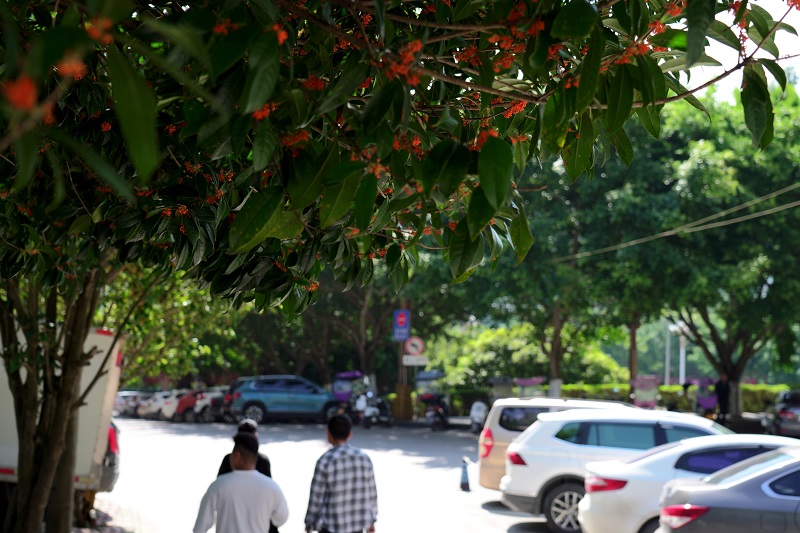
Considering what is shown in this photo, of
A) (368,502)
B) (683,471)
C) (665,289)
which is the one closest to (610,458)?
(683,471)

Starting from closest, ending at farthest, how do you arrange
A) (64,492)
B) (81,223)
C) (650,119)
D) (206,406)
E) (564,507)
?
(650,119) < (81,223) < (64,492) < (564,507) < (206,406)

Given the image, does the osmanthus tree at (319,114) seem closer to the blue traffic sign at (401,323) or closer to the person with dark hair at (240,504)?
the person with dark hair at (240,504)

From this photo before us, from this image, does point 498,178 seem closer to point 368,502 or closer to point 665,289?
point 368,502

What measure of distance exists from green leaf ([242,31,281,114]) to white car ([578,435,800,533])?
8.38 meters

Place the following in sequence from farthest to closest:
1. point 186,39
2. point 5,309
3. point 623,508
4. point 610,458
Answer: point 610,458, point 623,508, point 5,309, point 186,39

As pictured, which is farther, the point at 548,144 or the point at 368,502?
the point at 368,502

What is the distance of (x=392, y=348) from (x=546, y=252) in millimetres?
17062

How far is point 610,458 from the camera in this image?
38.5 feet

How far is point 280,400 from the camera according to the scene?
3150 cm

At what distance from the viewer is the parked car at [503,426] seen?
1343 cm

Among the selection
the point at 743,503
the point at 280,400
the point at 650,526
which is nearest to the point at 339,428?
the point at 743,503

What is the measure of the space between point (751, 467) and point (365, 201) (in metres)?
6.59

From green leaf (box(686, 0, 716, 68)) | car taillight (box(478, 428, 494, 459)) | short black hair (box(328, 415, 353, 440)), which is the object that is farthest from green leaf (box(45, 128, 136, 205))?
car taillight (box(478, 428, 494, 459))

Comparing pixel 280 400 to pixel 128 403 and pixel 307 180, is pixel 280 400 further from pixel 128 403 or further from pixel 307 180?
pixel 307 180
